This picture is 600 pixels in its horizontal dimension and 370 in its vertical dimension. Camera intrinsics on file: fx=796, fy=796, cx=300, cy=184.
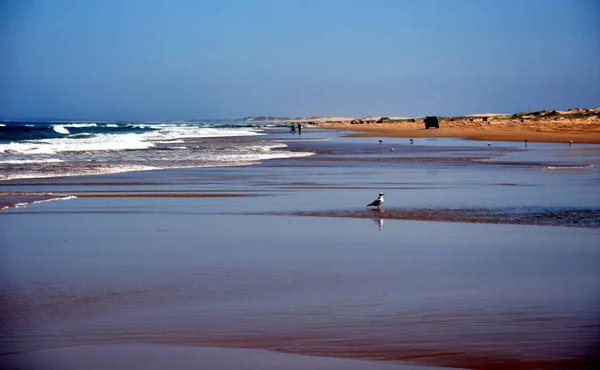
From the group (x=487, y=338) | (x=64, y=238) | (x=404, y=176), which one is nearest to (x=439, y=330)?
(x=487, y=338)

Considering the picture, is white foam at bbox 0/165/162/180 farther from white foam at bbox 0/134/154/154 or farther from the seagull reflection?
the seagull reflection

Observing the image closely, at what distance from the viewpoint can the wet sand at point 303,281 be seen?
572 cm

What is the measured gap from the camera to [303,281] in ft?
25.3

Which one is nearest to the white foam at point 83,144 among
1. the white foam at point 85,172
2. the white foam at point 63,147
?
the white foam at point 63,147

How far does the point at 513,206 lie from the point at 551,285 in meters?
6.57

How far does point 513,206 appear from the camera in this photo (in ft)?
45.5

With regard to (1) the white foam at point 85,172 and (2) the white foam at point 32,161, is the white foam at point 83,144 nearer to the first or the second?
(2) the white foam at point 32,161

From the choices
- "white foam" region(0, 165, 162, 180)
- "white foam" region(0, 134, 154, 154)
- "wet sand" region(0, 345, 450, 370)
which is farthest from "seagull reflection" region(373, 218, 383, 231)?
"white foam" region(0, 134, 154, 154)

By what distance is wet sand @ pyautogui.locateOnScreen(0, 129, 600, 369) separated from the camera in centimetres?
572

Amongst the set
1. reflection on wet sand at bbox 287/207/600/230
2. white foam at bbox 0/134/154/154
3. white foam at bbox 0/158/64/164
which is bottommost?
reflection on wet sand at bbox 287/207/600/230

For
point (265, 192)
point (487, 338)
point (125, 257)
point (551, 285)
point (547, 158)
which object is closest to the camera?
point (487, 338)

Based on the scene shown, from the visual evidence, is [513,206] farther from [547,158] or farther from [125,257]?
[547,158]

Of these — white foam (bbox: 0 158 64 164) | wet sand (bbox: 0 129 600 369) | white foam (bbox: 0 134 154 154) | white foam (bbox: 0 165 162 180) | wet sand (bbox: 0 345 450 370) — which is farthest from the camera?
white foam (bbox: 0 134 154 154)

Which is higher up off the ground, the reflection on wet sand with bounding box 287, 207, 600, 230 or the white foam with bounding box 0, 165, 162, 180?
the white foam with bounding box 0, 165, 162, 180
